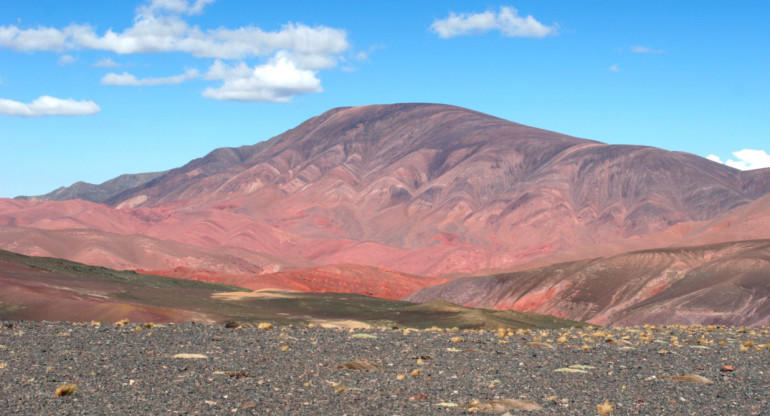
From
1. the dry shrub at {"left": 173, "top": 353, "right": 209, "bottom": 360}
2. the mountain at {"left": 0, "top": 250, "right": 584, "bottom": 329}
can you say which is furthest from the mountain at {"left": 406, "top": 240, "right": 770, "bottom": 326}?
the dry shrub at {"left": 173, "top": 353, "right": 209, "bottom": 360}

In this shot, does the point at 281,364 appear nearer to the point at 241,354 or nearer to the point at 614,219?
the point at 241,354

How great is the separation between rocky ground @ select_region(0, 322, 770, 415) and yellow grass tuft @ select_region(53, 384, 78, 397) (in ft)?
0.06

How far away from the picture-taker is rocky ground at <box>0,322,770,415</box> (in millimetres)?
13234

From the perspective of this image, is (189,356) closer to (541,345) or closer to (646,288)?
(541,345)

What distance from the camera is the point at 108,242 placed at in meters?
129

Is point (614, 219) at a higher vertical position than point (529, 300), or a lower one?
higher

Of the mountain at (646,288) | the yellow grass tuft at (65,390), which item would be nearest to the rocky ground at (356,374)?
the yellow grass tuft at (65,390)

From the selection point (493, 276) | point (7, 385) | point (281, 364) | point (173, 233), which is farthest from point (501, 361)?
point (173, 233)

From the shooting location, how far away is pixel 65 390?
13.3 meters

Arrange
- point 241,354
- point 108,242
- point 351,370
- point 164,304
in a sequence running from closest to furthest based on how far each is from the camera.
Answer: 1. point 351,370
2. point 241,354
3. point 164,304
4. point 108,242

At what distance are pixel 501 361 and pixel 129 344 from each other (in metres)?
8.97

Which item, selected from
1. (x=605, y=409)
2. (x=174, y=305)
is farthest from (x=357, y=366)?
(x=174, y=305)

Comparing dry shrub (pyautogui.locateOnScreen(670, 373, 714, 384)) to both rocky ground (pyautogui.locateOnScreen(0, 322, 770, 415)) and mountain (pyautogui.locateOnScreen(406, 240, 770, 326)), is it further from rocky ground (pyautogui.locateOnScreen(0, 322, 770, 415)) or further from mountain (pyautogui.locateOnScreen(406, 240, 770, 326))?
mountain (pyautogui.locateOnScreen(406, 240, 770, 326))

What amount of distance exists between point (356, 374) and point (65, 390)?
5755 millimetres
